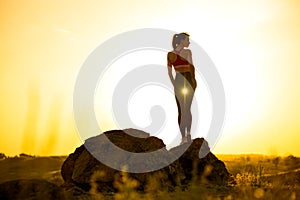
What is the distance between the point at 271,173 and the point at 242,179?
1.99 meters

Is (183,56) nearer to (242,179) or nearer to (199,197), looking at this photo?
(242,179)

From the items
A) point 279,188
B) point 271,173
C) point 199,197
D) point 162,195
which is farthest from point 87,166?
point 271,173

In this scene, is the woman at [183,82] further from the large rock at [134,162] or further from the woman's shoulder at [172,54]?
the large rock at [134,162]

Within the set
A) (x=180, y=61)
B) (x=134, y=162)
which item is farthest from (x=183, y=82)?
(x=134, y=162)

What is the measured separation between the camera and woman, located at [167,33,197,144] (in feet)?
40.3

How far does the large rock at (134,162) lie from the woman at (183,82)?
592mm

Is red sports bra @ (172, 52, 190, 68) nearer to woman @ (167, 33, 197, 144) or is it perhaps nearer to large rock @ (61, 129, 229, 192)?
woman @ (167, 33, 197, 144)

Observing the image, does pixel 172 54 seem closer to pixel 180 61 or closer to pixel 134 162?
Result: pixel 180 61

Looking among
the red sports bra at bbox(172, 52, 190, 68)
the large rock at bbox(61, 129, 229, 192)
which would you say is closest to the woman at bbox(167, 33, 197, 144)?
the red sports bra at bbox(172, 52, 190, 68)

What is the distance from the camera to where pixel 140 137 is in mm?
11727

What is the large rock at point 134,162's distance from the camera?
408 inches

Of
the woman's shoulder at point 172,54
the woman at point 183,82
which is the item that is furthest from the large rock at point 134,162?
the woman's shoulder at point 172,54

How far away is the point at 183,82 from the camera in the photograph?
12.5 meters

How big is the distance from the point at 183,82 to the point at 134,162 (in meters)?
3.02
